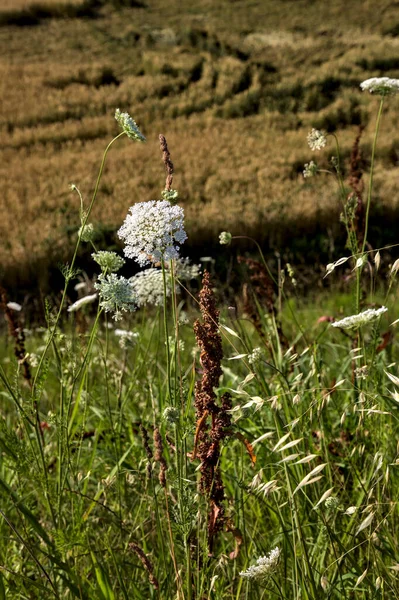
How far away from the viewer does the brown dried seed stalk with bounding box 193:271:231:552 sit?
5.11ft

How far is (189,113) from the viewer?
2481 centimetres

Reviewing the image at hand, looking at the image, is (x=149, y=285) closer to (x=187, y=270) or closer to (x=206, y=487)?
(x=187, y=270)

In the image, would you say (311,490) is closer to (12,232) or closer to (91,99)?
(12,232)

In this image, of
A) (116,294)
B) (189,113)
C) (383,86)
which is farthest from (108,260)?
(189,113)

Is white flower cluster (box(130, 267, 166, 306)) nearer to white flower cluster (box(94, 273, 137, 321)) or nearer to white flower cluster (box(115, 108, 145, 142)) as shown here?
white flower cluster (box(94, 273, 137, 321))

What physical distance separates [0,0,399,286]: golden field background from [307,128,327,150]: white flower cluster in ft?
36.0

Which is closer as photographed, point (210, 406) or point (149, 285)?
point (210, 406)

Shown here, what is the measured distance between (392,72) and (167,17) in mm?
16648

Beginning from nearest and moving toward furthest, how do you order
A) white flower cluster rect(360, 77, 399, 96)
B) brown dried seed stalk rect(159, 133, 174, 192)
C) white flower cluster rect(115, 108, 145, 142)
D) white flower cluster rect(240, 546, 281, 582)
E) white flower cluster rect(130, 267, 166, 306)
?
1. white flower cluster rect(240, 546, 281, 582)
2. brown dried seed stalk rect(159, 133, 174, 192)
3. white flower cluster rect(115, 108, 145, 142)
4. white flower cluster rect(130, 267, 166, 306)
5. white flower cluster rect(360, 77, 399, 96)

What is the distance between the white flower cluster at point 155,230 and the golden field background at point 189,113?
1204cm

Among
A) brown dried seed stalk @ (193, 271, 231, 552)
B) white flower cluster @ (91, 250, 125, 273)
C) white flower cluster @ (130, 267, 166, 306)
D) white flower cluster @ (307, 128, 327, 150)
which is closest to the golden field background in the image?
white flower cluster @ (307, 128, 327, 150)

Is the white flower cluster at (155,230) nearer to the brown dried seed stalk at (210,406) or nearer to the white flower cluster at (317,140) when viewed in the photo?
the brown dried seed stalk at (210,406)

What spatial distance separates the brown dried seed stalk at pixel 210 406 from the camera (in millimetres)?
1558

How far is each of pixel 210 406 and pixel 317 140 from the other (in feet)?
4.36
